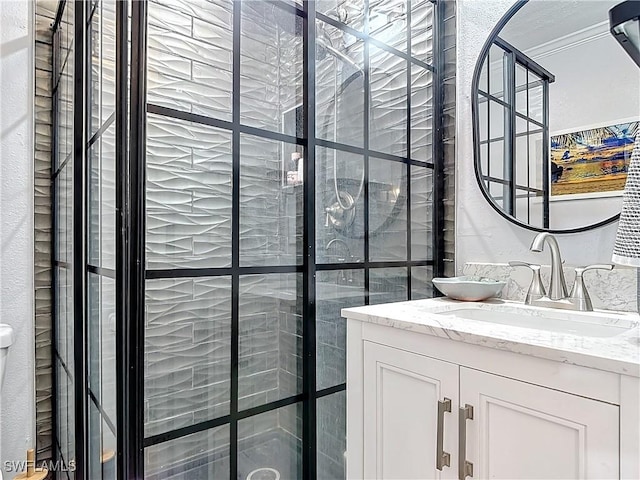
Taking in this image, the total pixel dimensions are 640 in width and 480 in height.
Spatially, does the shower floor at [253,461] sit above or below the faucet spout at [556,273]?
below

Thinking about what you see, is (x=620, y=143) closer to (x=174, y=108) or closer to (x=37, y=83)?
(x=174, y=108)

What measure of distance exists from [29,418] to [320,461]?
3.92ft

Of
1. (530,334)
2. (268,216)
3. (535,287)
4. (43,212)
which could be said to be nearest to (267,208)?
(268,216)

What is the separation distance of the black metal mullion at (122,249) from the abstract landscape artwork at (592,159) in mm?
1250

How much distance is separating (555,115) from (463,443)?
1.02 meters

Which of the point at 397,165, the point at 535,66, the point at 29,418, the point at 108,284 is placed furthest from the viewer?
the point at 29,418

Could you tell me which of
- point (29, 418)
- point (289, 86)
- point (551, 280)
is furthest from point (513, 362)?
point (29, 418)

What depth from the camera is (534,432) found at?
748mm

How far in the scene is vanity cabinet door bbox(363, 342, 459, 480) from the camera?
0.88m

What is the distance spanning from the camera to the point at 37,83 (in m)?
1.62

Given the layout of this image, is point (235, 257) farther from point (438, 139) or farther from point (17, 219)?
point (17, 219)

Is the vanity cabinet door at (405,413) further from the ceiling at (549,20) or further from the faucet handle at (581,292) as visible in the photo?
the ceiling at (549,20)

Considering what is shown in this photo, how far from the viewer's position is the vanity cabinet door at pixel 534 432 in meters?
0.67

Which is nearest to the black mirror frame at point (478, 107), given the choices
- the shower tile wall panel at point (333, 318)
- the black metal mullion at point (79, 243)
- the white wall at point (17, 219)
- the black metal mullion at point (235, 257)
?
the shower tile wall panel at point (333, 318)
